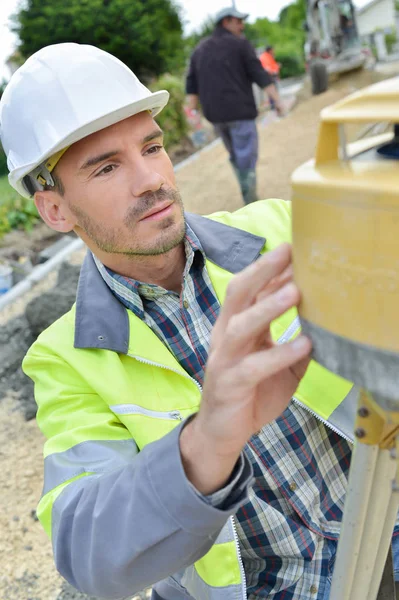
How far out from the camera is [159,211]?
1.86m

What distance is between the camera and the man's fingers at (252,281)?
937mm

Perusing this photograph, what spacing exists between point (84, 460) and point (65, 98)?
3.50ft

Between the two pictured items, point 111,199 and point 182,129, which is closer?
point 111,199

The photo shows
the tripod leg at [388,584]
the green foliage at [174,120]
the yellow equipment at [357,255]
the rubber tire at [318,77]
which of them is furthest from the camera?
the rubber tire at [318,77]

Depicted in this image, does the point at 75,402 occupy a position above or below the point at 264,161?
above

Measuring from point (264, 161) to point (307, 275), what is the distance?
36.8ft

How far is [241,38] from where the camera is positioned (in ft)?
25.3

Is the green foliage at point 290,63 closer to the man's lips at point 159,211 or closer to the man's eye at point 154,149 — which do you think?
the man's eye at point 154,149

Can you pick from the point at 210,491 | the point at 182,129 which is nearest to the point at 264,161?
the point at 182,129

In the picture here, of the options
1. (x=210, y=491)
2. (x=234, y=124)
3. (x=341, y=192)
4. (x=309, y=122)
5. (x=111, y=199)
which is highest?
(x=341, y=192)

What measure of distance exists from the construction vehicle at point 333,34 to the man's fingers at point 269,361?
20.3 m

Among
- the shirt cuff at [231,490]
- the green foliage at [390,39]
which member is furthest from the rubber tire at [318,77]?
the green foliage at [390,39]

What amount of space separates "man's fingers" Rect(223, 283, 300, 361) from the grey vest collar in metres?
0.86

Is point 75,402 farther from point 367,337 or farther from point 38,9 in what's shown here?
point 38,9
